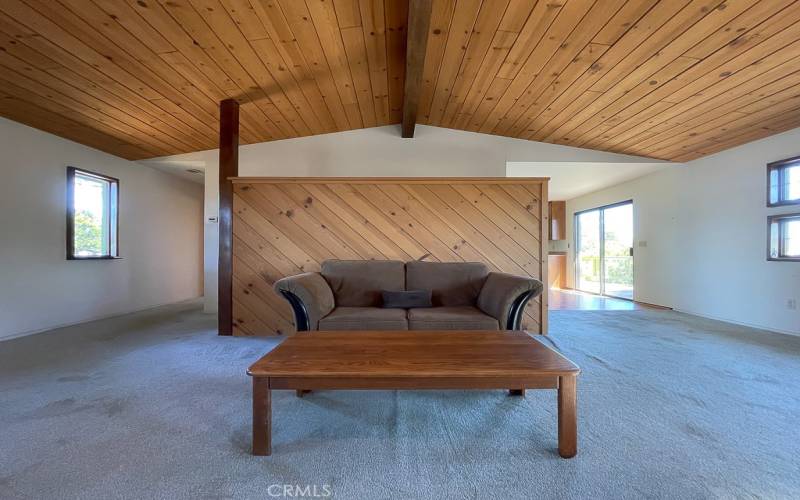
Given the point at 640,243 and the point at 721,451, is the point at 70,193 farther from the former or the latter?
the point at 640,243

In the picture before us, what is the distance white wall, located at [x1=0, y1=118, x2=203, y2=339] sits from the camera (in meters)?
3.22

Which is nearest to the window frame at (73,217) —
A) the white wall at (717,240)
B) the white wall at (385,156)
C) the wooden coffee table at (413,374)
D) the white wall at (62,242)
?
the white wall at (62,242)

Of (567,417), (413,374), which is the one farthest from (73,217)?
(567,417)

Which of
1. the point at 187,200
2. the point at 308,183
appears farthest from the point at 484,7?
the point at 187,200

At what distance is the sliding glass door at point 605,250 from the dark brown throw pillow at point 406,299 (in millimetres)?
4817

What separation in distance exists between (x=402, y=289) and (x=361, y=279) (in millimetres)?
395

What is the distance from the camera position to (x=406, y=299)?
278 centimetres

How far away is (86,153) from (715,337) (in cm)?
744

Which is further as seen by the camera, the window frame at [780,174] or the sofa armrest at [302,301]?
the window frame at [780,174]

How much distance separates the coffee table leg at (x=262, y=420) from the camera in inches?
52.2

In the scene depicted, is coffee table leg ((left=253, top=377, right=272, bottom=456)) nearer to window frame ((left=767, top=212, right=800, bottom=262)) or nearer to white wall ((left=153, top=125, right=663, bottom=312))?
white wall ((left=153, top=125, right=663, bottom=312))

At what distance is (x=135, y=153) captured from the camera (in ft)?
14.0

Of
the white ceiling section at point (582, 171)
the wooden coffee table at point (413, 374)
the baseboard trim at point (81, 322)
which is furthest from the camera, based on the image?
the white ceiling section at point (582, 171)

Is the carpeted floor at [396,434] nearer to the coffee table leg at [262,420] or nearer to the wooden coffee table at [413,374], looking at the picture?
the coffee table leg at [262,420]
